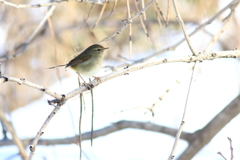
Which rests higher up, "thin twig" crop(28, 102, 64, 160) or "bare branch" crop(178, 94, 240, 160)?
"bare branch" crop(178, 94, 240, 160)

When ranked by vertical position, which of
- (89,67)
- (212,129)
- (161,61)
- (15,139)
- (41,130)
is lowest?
(41,130)

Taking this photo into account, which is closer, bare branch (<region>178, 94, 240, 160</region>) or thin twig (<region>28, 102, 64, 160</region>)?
thin twig (<region>28, 102, 64, 160</region>)

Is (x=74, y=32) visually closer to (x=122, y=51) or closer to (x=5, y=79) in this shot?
(x=122, y=51)

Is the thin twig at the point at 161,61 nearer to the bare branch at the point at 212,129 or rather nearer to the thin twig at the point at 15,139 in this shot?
the thin twig at the point at 15,139

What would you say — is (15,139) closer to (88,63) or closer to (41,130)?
(88,63)

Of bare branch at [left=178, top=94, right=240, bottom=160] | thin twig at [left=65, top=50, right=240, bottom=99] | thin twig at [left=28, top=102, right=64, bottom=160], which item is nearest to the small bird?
thin twig at [left=65, top=50, right=240, bottom=99]

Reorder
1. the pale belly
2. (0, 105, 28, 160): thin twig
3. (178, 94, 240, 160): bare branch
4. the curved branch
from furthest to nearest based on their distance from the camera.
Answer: the curved branch
(178, 94, 240, 160): bare branch
the pale belly
(0, 105, 28, 160): thin twig

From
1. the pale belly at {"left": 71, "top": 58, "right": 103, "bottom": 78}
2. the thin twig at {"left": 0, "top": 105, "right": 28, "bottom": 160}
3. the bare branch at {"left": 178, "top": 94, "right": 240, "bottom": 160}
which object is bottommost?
the thin twig at {"left": 0, "top": 105, "right": 28, "bottom": 160}

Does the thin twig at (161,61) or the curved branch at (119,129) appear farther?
the curved branch at (119,129)

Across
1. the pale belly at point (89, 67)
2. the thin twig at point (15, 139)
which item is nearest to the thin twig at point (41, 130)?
the thin twig at point (15, 139)

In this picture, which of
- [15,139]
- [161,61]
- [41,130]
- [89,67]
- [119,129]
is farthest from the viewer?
[119,129]

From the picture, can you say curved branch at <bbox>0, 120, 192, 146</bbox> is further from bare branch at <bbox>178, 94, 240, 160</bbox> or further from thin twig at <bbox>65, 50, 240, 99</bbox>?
thin twig at <bbox>65, 50, 240, 99</bbox>

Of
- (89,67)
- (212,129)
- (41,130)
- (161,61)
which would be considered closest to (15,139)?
(89,67)

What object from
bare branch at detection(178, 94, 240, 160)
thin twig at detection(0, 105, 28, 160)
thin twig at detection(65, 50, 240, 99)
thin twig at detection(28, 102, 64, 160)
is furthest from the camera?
bare branch at detection(178, 94, 240, 160)
